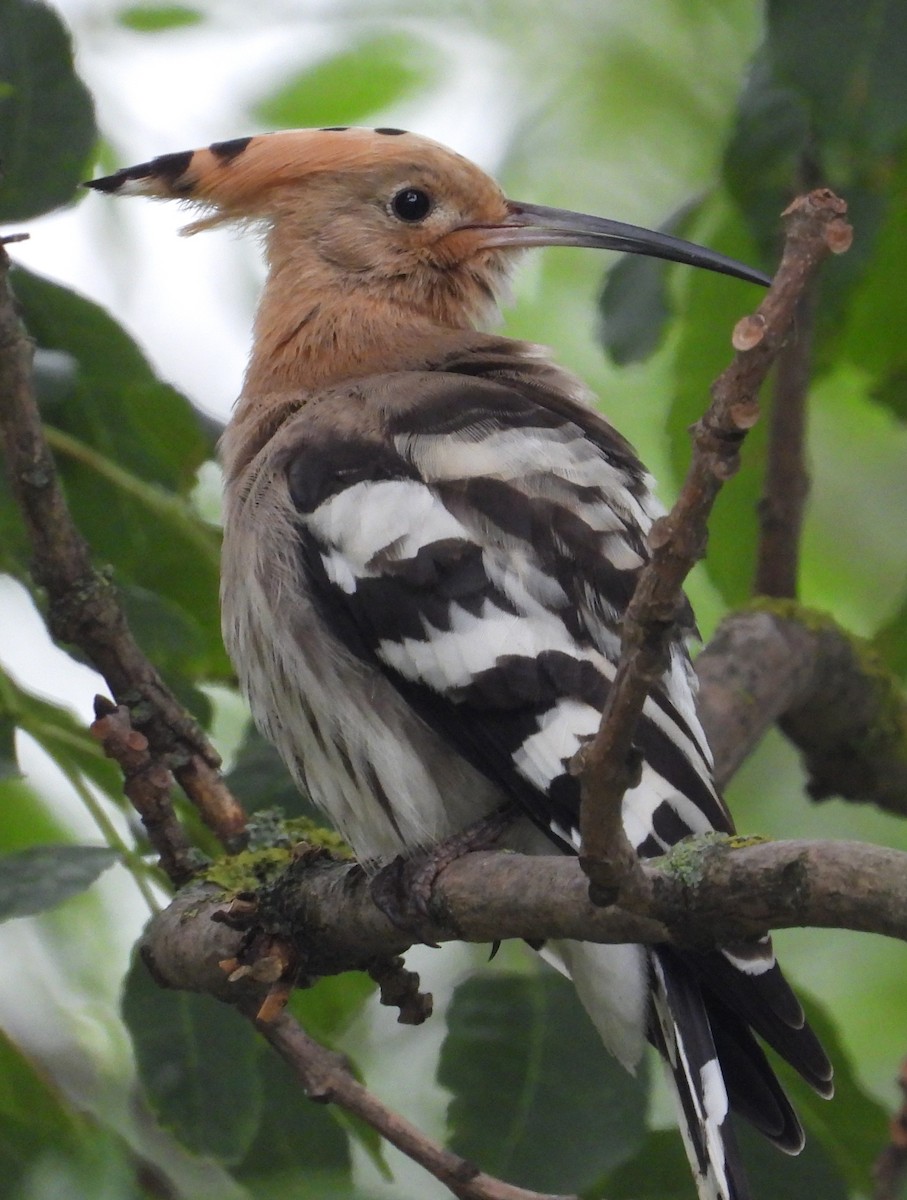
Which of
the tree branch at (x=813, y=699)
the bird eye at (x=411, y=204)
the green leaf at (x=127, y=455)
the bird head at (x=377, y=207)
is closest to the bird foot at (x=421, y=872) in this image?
the green leaf at (x=127, y=455)

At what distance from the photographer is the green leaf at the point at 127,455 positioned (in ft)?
6.97

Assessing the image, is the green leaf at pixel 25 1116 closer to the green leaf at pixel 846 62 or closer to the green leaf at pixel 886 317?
the green leaf at pixel 846 62

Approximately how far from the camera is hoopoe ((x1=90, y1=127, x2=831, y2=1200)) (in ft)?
5.51

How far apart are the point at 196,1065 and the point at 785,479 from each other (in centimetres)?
136

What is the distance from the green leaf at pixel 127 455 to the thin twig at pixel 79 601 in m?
0.14

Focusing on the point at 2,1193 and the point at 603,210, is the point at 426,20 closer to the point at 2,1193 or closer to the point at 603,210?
the point at 603,210

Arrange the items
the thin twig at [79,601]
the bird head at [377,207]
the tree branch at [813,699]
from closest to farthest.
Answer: the thin twig at [79,601]
the tree branch at [813,699]
the bird head at [377,207]

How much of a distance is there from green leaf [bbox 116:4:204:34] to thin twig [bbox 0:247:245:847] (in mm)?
979

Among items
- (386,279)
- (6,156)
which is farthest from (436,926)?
(386,279)

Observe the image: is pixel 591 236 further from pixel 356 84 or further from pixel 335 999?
pixel 335 999

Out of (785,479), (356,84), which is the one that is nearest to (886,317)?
(785,479)

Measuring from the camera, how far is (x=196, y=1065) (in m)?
1.88

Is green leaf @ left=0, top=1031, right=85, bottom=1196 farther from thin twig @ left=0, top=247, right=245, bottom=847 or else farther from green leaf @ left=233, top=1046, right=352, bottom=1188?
thin twig @ left=0, top=247, right=245, bottom=847

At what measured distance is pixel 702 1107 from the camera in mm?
1656
